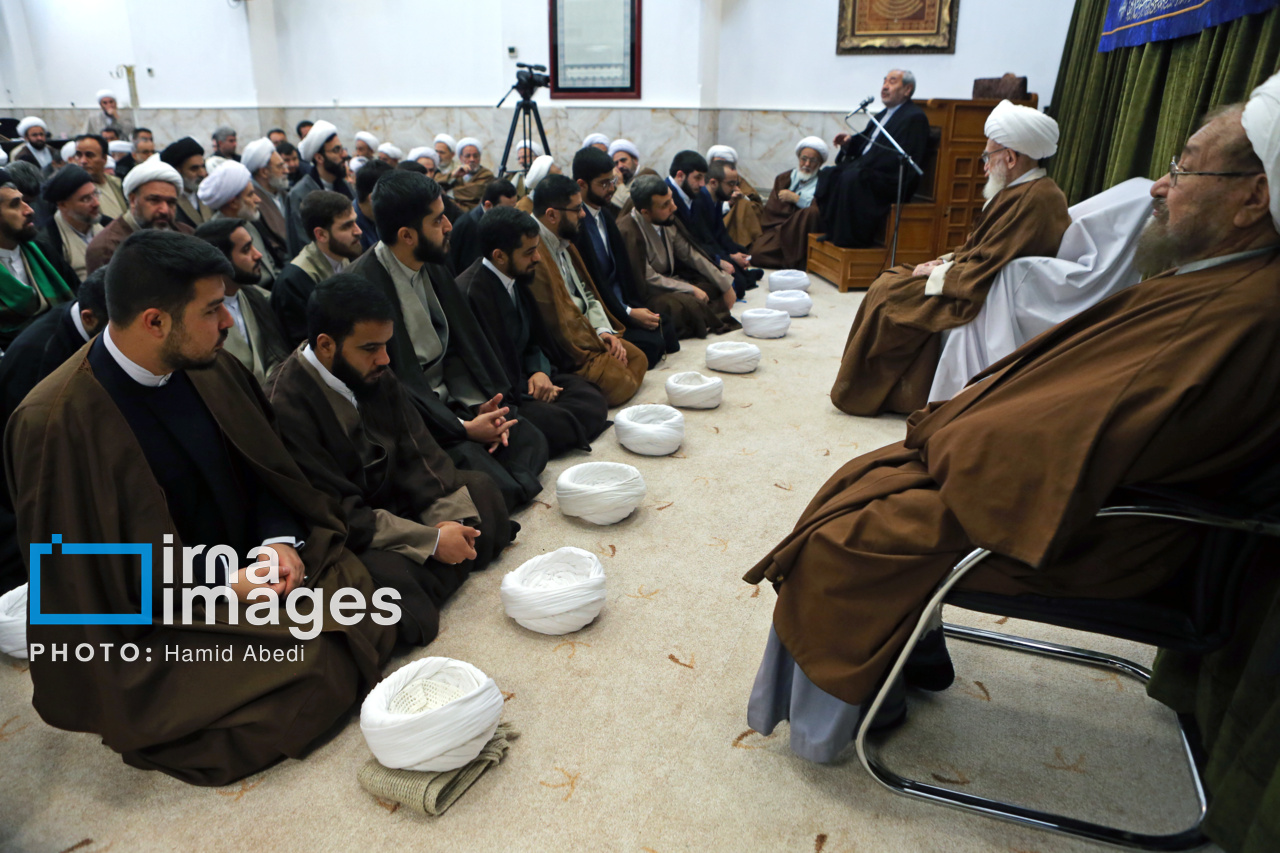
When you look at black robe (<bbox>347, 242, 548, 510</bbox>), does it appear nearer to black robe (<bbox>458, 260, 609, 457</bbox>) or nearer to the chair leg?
black robe (<bbox>458, 260, 609, 457</bbox>)

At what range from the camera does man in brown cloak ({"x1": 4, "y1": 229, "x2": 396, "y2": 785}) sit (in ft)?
5.31

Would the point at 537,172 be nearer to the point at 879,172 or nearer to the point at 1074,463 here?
the point at 879,172

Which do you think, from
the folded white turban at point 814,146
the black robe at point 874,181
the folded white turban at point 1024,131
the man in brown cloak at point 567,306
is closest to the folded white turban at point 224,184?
the man in brown cloak at point 567,306

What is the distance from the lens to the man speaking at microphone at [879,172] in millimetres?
6559

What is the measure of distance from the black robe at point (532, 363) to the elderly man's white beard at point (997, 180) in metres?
2.04

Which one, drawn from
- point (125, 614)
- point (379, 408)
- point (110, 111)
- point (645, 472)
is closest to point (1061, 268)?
point (645, 472)

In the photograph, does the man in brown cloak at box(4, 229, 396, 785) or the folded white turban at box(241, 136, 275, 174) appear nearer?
the man in brown cloak at box(4, 229, 396, 785)

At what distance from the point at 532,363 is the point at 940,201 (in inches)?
170

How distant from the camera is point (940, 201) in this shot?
662cm

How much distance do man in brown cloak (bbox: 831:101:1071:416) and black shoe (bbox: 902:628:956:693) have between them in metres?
2.13

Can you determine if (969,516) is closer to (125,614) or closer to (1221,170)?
(1221,170)

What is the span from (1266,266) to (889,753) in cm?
123

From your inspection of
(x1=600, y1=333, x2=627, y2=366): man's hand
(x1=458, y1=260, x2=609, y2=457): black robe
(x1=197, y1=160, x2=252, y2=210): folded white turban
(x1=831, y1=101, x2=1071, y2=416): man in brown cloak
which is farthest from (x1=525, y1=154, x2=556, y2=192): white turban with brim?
(x1=831, y1=101, x2=1071, y2=416): man in brown cloak

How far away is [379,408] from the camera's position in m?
2.46
